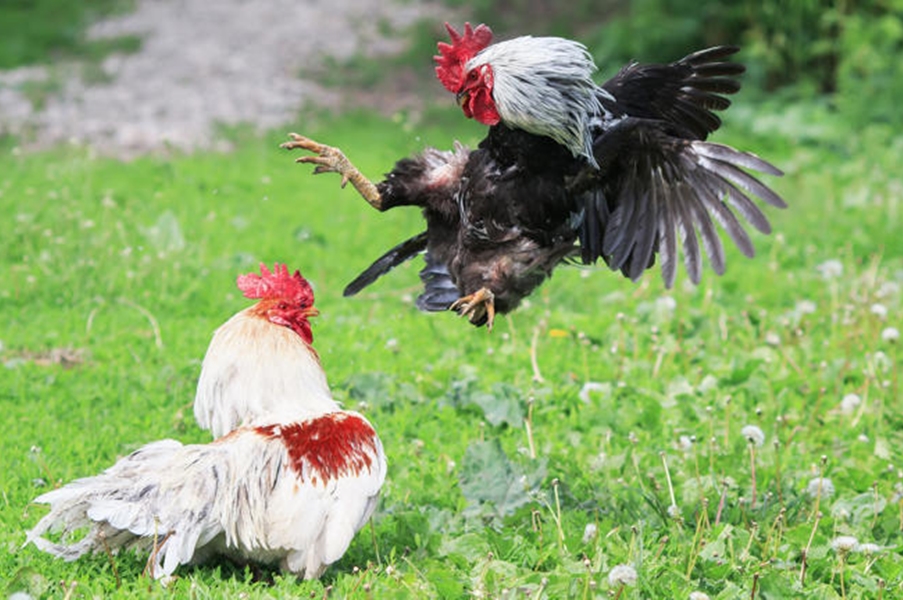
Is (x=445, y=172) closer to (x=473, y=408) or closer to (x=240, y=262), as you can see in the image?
(x=473, y=408)

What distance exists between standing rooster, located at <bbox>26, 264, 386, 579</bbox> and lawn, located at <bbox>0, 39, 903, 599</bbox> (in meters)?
0.13

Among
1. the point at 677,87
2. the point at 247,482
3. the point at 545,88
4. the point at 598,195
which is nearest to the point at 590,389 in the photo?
the point at 598,195

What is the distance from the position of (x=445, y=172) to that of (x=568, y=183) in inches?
21.1

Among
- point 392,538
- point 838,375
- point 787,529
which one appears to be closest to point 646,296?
point 838,375

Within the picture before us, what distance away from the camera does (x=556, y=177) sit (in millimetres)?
4590

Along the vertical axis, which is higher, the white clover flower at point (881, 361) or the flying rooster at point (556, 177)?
the flying rooster at point (556, 177)

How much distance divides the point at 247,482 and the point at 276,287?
82 centimetres

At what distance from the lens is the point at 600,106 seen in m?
4.64

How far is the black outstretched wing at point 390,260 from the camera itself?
200 inches

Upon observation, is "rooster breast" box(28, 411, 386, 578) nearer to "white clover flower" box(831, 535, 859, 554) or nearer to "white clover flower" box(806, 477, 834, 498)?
"white clover flower" box(831, 535, 859, 554)

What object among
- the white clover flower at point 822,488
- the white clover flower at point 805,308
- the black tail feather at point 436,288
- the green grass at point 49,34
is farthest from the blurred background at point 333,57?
the white clover flower at point 822,488

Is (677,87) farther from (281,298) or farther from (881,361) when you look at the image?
(881,361)

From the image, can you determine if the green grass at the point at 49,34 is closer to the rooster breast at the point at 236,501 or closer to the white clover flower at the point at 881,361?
the white clover flower at the point at 881,361

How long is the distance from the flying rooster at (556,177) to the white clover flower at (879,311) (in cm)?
246
